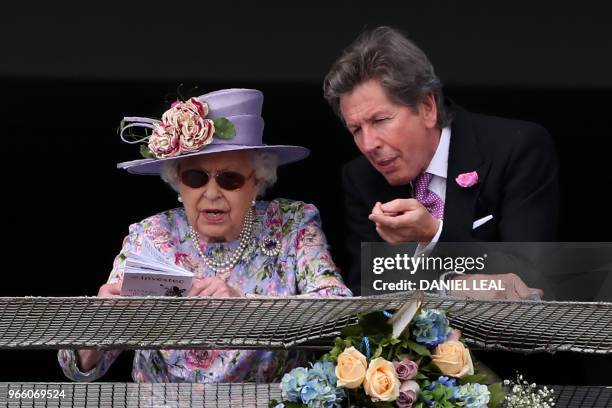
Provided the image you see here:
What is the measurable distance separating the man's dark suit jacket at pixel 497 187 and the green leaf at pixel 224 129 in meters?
0.54

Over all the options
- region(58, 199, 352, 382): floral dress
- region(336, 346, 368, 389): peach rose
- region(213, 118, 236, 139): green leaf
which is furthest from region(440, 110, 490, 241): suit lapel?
region(336, 346, 368, 389): peach rose

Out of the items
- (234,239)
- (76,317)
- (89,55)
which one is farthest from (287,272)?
(89,55)

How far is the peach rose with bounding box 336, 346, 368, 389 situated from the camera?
121 inches

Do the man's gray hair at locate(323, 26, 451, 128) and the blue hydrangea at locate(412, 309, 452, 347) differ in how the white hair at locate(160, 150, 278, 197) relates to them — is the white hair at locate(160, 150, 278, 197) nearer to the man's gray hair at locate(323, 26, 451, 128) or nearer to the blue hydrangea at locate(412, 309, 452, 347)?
the man's gray hair at locate(323, 26, 451, 128)

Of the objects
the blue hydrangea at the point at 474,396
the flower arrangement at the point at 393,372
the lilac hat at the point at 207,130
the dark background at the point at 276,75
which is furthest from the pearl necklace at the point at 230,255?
the blue hydrangea at the point at 474,396

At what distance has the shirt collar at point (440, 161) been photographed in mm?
4391

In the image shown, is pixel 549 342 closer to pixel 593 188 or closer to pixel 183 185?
pixel 183 185

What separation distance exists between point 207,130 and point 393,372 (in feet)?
4.14

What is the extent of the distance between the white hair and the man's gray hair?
30cm

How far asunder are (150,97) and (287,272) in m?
1.17

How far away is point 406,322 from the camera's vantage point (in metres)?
3.12

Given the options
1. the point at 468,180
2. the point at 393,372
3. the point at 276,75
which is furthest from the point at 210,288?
the point at 276,75

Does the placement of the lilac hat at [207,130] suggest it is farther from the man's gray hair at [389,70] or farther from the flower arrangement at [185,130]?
the man's gray hair at [389,70]

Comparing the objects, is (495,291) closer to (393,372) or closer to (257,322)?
(393,372)
